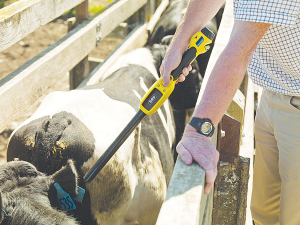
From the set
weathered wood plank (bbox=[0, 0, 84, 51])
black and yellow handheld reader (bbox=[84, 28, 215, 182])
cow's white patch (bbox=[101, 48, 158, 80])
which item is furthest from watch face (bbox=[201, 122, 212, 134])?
cow's white patch (bbox=[101, 48, 158, 80])

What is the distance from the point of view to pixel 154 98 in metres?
1.70

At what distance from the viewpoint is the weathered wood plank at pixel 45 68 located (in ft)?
7.27

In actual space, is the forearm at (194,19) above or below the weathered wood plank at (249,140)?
above

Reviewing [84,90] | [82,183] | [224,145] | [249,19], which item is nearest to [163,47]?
[84,90]

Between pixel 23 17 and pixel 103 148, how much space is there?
1.05 m

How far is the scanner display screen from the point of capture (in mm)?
1684

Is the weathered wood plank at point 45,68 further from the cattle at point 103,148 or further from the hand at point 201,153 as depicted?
the hand at point 201,153

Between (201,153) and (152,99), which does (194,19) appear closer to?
(152,99)

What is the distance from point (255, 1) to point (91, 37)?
2.37 metres

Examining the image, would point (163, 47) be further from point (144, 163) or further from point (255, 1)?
point (255, 1)

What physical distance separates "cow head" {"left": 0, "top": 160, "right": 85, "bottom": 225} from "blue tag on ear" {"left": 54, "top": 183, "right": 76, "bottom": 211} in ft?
0.05

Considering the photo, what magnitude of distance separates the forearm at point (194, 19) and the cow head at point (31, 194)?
82 cm

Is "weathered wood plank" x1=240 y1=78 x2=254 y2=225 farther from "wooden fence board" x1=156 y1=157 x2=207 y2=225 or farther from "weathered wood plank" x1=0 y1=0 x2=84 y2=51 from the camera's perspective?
"weathered wood plank" x1=0 y1=0 x2=84 y2=51

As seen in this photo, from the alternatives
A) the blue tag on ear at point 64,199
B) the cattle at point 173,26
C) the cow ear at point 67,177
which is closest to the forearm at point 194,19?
the cow ear at point 67,177
